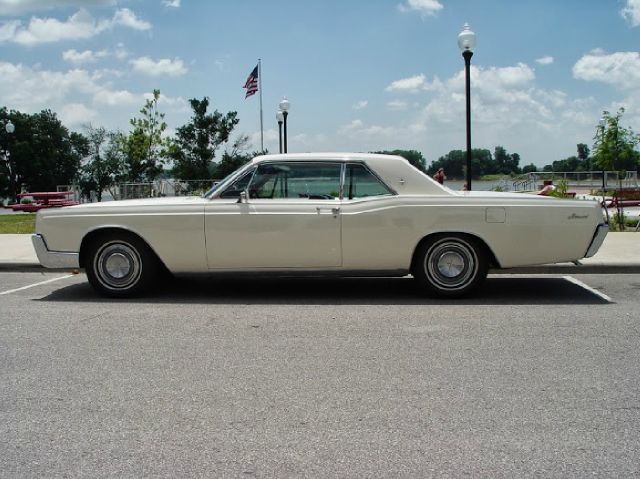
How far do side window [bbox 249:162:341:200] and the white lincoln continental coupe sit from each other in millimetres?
11

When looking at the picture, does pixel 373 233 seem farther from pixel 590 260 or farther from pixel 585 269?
pixel 590 260

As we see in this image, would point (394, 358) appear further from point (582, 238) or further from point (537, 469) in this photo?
point (582, 238)

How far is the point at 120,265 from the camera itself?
24.8 ft

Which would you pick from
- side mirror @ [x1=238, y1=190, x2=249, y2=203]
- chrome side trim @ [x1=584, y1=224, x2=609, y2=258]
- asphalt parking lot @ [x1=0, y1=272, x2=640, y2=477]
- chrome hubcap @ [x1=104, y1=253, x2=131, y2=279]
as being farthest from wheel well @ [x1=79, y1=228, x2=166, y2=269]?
chrome side trim @ [x1=584, y1=224, x2=609, y2=258]

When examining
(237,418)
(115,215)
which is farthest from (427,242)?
(237,418)

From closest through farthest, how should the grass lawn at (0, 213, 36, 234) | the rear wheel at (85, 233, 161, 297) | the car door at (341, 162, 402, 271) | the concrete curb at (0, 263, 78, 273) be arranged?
the car door at (341, 162, 402, 271) < the rear wheel at (85, 233, 161, 297) < the concrete curb at (0, 263, 78, 273) < the grass lawn at (0, 213, 36, 234)

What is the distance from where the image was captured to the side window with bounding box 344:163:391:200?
739cm

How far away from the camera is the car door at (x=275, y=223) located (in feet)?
23.6

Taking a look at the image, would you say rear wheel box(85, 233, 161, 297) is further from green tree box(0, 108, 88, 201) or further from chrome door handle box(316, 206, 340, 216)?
green tree box(0, 108, 88, 201)

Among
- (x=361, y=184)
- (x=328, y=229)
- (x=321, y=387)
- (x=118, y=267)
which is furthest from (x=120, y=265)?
(x=321, y=387)

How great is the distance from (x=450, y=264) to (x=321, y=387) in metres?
3.33

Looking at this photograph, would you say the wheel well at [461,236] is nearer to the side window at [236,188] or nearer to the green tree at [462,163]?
the side window at [236,188]

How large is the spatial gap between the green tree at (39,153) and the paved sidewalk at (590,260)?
51.5 metres

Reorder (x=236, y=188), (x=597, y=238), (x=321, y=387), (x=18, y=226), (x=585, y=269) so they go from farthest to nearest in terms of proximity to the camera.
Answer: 1. (x=18, y=226)
2. (x=585, y=269)
3. (x=236, y=188)
4. (x=597, y=238)
5. (x=321, y=387)
